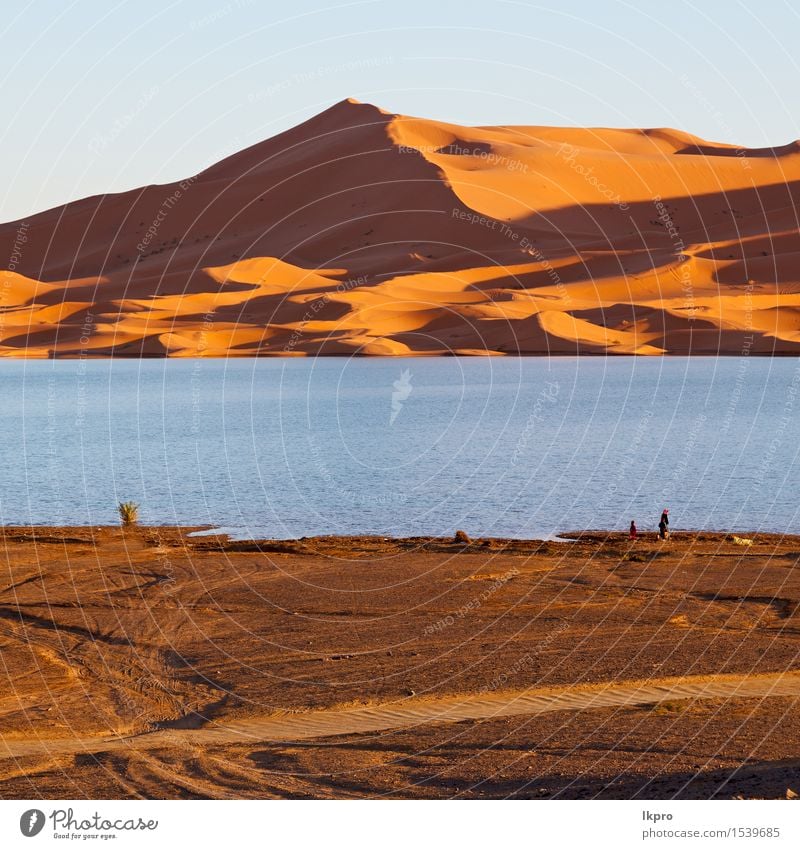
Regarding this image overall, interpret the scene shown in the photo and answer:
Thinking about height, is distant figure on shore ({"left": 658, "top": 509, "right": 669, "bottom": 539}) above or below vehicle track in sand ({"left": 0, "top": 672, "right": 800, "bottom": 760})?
above

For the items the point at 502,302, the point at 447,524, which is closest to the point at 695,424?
the point at 447,524

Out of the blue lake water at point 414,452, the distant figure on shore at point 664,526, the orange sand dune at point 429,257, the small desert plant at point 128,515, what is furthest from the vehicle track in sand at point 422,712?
the orange sand dune at point 429,257

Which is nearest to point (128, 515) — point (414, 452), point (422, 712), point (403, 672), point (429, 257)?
point (403, 672)

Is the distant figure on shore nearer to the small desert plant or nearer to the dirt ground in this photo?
the dirt ground

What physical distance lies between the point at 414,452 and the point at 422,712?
35.3m

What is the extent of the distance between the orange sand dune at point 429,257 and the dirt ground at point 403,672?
257 ft

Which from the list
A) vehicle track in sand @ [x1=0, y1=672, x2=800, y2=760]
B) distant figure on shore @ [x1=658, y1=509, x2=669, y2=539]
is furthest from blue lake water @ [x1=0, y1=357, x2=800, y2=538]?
vehicle track in sand @ [x1=0, y1=672, x2=800, y2=760]

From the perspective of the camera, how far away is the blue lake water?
3431 centimetres

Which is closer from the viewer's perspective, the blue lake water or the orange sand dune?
the blue lake water

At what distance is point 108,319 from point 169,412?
57908 millimetres

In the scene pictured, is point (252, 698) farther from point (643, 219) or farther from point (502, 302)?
point (643, 219)

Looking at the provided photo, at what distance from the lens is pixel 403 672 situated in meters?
17.1

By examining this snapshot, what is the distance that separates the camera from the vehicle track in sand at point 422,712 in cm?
1431

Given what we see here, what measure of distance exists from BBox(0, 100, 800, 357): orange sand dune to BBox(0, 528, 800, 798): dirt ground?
78.3m
